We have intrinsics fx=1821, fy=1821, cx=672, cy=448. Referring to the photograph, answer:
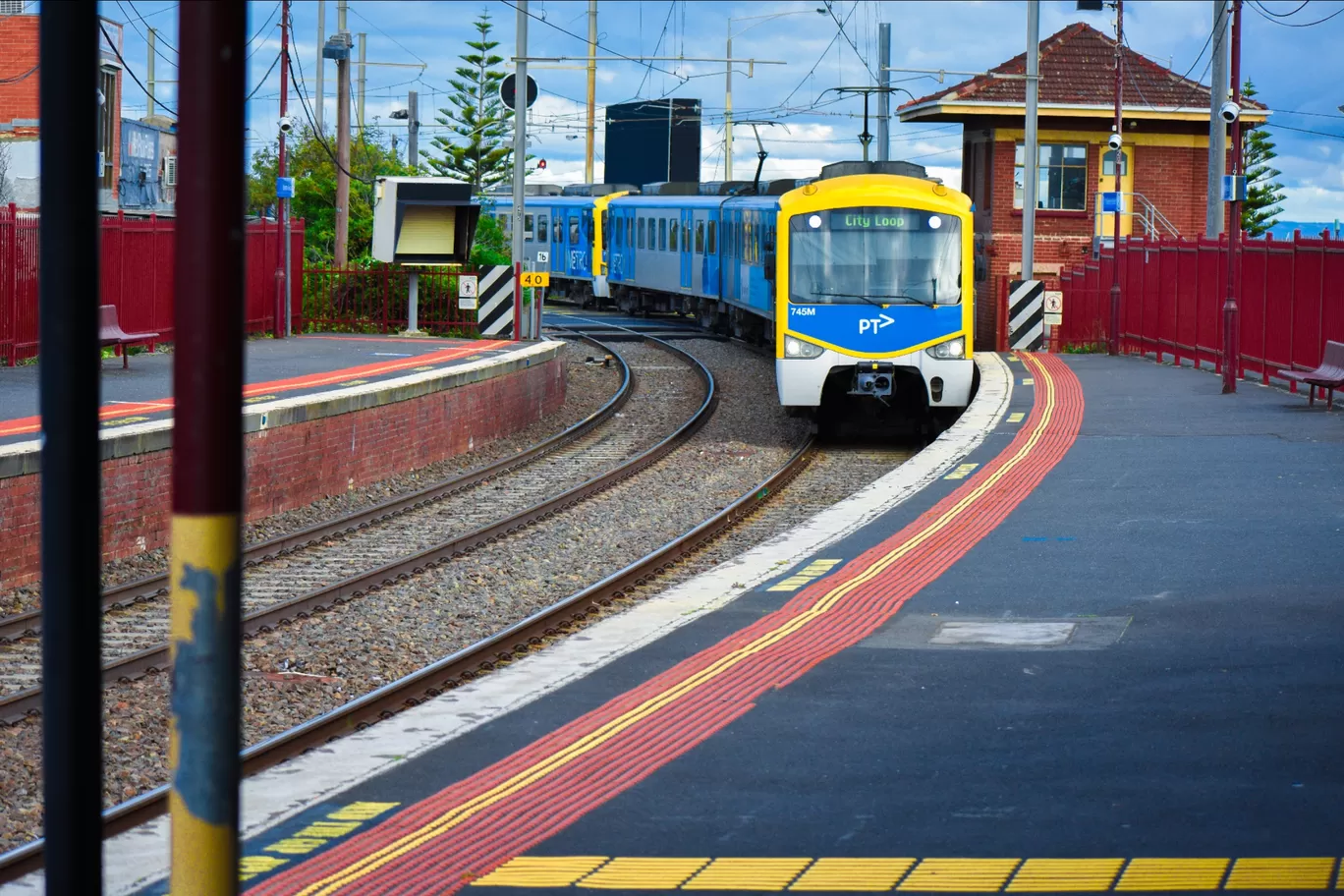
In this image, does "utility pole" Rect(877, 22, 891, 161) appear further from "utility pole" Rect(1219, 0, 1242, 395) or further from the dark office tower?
the dark office tower

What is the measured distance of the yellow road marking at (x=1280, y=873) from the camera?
518 centimetres

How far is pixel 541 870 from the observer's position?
18.0 ft

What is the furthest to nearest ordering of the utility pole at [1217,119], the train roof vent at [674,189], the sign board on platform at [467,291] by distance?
the train roof vent at [674,189], the sign board on platform at [467,291], the utility pole at [1217,119]

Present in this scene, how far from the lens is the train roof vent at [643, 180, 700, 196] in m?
40.5

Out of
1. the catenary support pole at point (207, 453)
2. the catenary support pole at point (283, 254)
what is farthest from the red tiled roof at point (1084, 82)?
the catenary support pole at point (207, 453)

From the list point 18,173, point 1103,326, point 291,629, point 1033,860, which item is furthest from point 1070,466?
point 18,173

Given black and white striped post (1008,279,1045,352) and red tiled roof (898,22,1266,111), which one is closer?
black and white striped post (1008,279,1045,352)

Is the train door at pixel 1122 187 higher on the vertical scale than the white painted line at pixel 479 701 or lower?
higher

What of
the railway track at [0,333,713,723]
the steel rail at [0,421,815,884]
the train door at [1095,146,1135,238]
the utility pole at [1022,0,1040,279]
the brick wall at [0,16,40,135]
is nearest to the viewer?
the steel rail at [0,421,815,884]

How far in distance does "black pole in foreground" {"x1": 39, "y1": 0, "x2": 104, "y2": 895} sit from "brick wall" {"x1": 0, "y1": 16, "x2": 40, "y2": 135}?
130 feet

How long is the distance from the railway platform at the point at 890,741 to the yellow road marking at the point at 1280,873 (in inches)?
0.5

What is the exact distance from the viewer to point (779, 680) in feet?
26.5

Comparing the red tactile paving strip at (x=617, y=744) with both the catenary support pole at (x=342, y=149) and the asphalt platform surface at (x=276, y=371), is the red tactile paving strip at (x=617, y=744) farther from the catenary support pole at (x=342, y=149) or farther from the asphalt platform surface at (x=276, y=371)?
the catenary support pole at (x=342, y=149)

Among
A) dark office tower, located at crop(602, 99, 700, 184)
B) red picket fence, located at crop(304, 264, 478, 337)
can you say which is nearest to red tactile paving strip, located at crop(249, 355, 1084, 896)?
red picket fence, located at crop(304, 264, 478, 337)
